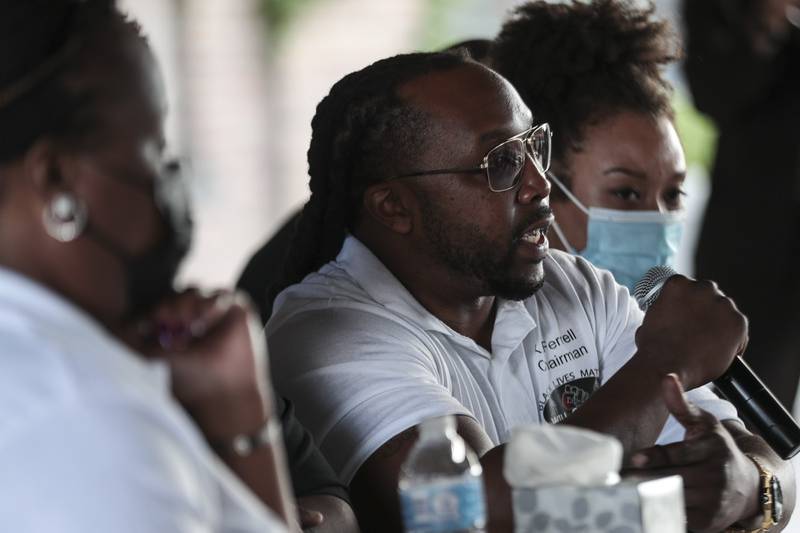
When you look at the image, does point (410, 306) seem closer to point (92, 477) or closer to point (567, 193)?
point (567, 193)

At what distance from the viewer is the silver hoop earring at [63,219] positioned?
1.33 m

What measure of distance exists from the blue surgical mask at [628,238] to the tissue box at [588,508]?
1689mm

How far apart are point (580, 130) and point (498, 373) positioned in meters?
1.03

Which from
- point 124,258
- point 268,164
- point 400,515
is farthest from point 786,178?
point 268,164

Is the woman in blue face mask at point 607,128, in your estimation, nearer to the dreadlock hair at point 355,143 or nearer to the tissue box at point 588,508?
the dreadlock hair at point 355,143

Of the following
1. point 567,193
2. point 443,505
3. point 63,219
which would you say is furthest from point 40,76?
point 567,193

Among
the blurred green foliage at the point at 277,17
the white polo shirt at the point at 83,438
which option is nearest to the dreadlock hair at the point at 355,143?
the white polo shirt at the point at 83,438

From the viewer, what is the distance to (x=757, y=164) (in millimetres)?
4285

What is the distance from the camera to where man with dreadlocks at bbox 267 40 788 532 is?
2.24 meters

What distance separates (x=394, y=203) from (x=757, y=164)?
82.4 inches

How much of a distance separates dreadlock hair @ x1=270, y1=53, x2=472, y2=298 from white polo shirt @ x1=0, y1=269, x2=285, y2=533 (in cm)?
135

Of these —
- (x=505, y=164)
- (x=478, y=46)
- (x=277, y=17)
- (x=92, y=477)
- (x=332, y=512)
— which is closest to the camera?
(x=92, y=477)

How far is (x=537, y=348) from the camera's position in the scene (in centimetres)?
259

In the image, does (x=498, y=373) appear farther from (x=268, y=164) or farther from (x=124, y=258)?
(x=268, y=164)
